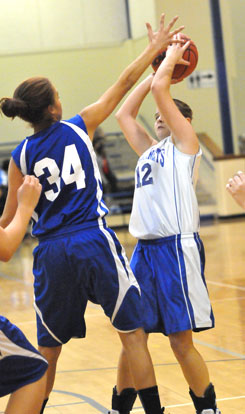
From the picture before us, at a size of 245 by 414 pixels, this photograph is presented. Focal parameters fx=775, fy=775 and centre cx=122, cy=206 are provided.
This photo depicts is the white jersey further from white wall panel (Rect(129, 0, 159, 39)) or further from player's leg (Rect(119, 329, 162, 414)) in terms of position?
white wall panel (Rect(129, 0, 159, 39))

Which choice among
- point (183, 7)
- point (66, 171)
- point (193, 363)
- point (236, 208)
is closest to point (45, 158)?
point (66, 171)

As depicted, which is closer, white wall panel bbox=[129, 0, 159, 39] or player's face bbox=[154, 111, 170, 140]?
player's face bbox=[154, 111, 170, 140]

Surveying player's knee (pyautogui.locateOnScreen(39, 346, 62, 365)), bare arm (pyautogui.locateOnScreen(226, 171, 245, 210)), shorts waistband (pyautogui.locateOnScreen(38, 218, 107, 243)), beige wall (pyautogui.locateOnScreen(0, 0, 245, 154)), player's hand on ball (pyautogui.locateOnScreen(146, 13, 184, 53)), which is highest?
player's hand on ball (pyautogui.locateOnScreen(146, 13, 184, 53))

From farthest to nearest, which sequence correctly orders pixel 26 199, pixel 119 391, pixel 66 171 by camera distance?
pixel 119 391 < pixel 66 171 < pixel 26 199

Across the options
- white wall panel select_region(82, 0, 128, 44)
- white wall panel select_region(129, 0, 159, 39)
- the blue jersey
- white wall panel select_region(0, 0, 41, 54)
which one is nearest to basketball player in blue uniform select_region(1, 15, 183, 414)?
the blue jersey

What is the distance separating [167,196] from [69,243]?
54 centimetres

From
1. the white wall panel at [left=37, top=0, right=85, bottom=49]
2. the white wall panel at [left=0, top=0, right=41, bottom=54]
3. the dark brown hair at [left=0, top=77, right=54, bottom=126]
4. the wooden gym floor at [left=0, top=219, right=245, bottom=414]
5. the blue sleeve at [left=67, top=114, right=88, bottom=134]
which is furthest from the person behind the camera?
the white wall panel at [left=37, top=0, right=85, bottom=49]

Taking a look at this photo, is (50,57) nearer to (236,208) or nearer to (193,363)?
(236,208)

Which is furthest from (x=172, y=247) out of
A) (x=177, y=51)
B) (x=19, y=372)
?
(x=19, y=372)

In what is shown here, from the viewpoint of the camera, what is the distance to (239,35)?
17.7 metres

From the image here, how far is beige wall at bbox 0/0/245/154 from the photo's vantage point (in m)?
16.4

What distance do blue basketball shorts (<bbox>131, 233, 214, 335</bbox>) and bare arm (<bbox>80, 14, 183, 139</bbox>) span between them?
0.59 m

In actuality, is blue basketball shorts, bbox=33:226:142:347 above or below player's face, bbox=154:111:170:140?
below

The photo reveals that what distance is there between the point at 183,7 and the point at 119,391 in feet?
45.6
